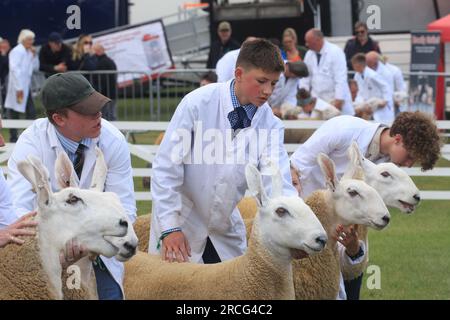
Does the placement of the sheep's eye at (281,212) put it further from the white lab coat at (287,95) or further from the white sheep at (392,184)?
the white lab coat at (287,95)

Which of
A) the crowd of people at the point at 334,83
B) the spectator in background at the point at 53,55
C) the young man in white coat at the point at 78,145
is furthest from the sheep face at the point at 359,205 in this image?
the spectator in background at the point at 53,55

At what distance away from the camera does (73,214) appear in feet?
13.2

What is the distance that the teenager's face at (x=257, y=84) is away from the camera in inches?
197

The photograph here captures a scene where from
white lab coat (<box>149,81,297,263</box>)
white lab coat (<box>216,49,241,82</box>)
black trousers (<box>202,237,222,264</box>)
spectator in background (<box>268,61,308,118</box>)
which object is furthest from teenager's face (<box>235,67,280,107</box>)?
spectator in background (<box>268,61,308,118</box>)

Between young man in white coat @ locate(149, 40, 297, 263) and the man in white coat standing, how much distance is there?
8.69 metres

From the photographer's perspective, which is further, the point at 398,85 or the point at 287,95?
the point at 398,85

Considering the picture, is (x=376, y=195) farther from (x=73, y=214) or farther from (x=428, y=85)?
(x=428, y=85)

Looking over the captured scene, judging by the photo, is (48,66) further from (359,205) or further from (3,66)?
(359,205)

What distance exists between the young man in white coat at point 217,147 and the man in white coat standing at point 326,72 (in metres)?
8.69

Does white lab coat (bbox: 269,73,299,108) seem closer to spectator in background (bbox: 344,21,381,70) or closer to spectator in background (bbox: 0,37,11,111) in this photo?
spectator in background (bbox: 344,21,381,70)

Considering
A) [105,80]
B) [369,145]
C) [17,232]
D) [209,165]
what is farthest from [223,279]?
[105,80]

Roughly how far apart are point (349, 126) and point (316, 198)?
50cm

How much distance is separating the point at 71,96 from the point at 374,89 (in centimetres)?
1088

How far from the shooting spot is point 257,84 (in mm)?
5020
